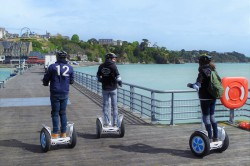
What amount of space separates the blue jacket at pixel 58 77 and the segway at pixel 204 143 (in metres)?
2.63

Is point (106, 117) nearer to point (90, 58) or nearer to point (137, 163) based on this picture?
point (137, 163)

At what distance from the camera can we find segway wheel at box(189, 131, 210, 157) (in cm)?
612

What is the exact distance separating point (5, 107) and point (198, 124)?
25.5ft

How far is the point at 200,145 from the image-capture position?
624 centimetres

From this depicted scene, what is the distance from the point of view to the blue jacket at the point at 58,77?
654 centimetres

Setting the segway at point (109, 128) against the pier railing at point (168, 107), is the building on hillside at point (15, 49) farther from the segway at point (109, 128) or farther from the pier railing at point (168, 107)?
the segway at point (109, 128)

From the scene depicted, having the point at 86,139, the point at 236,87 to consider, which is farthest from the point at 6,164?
the point at 236,87

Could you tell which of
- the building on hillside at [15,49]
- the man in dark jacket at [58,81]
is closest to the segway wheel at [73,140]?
the man in dark jacket at [58,81]

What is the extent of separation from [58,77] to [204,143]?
2.98 metres

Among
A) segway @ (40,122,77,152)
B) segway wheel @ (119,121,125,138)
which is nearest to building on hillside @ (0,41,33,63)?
segway wheel @ (119,121,125,138)

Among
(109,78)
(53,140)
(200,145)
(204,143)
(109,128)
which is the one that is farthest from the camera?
(109,128)

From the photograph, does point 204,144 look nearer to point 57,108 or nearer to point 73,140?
point 73,140

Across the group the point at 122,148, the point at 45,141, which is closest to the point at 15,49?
the point at 45,141

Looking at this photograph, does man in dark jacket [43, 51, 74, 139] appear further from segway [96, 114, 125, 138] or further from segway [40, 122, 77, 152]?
segway [96, 114, 125, 138]
